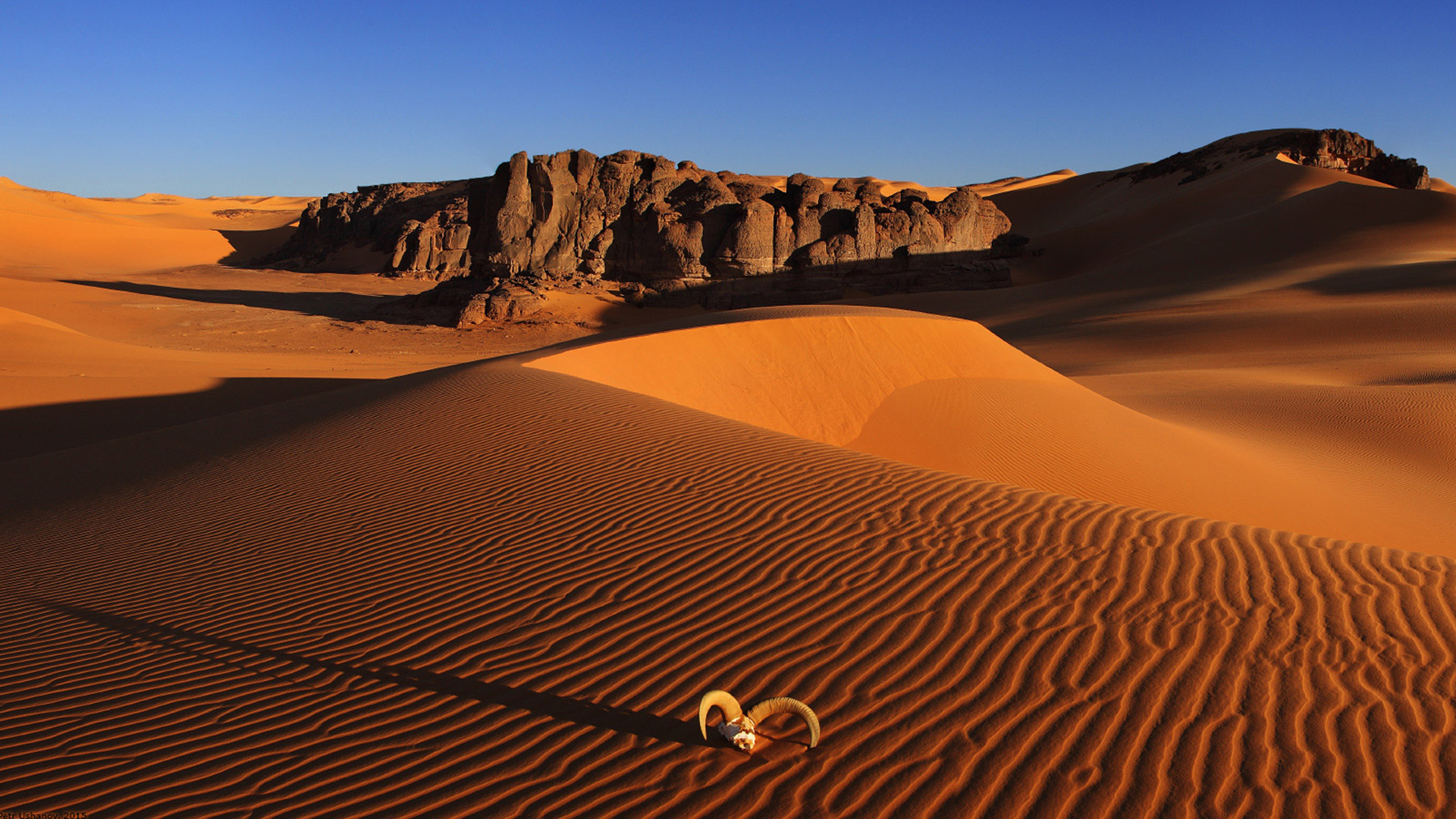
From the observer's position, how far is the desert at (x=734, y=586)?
139 inches

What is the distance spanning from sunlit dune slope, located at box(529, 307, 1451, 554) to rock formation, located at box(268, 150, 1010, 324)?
15612mm

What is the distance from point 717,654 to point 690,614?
487 mm

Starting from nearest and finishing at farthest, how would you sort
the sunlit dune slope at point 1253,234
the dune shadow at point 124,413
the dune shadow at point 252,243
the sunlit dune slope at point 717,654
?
the sunlit dune slope at point 717,654, the dune shadow at point 124,413, the sunlit dune slope at point 1253,234, the dune shadow at point 252,243

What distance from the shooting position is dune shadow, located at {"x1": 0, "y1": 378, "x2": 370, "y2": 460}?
14.7 meters

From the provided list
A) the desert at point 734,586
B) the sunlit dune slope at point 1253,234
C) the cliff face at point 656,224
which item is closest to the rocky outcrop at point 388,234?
the cliff face at point 656,224

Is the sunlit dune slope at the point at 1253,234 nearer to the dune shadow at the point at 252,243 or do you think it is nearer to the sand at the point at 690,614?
Result: the sand at the point at 690,614

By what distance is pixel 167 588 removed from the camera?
20.7 feet

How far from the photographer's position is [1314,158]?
54.7 metres

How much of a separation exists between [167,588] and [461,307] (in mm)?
26380

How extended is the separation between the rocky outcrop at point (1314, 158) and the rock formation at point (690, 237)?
99.8ft

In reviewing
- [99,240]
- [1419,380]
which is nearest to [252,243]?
[99,240]

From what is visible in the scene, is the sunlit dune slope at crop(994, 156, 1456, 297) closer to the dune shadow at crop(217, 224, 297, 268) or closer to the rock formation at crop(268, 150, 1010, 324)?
the rock formation at crop(268, 150, 1010, 324)

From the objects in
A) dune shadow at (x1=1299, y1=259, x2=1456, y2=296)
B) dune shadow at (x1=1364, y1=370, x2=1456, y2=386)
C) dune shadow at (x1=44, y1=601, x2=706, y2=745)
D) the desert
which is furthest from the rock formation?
dune shadow at (x1=44, y1=601, x2=706, y2=745)

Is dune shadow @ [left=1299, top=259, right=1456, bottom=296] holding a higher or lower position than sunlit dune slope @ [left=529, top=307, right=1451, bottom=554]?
higher
